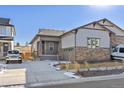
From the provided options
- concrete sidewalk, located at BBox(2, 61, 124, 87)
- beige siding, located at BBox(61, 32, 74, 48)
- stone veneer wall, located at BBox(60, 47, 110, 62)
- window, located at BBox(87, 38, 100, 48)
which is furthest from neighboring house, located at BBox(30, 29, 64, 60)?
concrete sidewalk, located at BBox(2, 61, 124, 87)

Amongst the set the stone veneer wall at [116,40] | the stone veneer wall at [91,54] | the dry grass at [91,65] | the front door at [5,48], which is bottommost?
the dry grass at [91,65]

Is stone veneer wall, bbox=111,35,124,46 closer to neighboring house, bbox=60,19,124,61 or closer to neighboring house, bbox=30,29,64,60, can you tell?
neighboring house, bbox=60,19,124,61

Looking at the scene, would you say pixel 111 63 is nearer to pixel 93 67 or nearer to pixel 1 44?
pixel 93 67

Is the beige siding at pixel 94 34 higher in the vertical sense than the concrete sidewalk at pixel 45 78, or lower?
higher

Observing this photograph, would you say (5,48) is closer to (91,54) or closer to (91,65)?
(91,54)

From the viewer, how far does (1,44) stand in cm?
1544

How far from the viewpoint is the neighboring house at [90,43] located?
1420cm

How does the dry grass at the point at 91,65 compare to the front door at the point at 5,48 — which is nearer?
the dry grass at the point at 91,65

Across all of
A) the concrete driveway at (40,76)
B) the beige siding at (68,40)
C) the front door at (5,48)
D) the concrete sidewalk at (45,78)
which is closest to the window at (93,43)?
the beige siding at (68,40)

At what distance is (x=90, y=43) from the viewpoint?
47.8ft

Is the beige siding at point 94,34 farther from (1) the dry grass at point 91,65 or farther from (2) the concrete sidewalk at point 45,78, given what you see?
(2) the concrete sidewalk at point 45,78

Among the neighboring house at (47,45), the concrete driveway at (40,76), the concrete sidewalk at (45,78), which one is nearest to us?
the concrete sidewalk at (45,78)

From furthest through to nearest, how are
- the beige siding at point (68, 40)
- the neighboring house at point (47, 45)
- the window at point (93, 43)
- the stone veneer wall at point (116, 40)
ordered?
the neighboring house at point (47, 45) < the beige siding at point (68, 40) < the window at point (93, 43) < the stone veneer wall at point (116, 40)

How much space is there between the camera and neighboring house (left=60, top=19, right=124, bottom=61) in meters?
14.2
